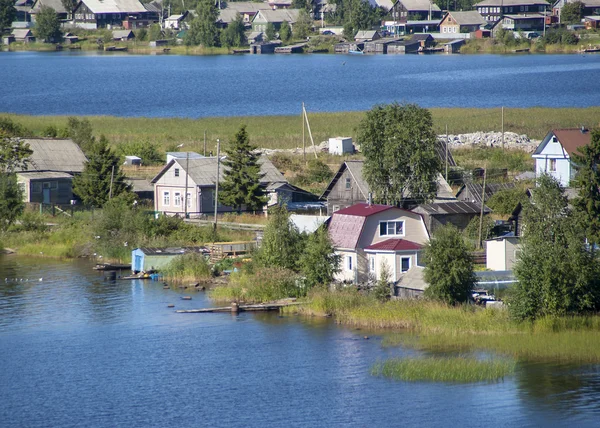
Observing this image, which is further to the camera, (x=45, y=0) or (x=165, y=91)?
(x=45, y=0)

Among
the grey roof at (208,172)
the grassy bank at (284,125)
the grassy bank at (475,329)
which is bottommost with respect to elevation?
the grassy bank at (475,329)

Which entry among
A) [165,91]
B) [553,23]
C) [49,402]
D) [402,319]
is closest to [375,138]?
[402,319]

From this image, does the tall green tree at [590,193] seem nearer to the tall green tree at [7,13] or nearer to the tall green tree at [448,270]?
the tall green tree at [448,270]

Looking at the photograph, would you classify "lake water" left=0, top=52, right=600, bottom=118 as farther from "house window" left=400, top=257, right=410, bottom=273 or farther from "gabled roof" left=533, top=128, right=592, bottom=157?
"house window" left=400, top=257, right=410, bottom=273

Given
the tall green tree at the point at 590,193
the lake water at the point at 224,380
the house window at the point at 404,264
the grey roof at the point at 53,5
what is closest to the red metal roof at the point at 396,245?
the house window at the point at 404,264

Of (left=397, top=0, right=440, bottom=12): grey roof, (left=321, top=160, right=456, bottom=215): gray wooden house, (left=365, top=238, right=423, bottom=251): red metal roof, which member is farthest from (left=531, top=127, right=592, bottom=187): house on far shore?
(left=397, top=0, right=440, bottom=12): grey roof

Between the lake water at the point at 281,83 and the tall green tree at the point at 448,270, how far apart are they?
66.1 metres

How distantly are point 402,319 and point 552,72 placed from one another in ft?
360

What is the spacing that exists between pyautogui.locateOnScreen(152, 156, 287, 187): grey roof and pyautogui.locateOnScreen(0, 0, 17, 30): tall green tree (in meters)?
145

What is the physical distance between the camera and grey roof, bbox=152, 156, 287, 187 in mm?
53562

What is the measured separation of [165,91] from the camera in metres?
130

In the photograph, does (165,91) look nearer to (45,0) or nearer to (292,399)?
(45,0)

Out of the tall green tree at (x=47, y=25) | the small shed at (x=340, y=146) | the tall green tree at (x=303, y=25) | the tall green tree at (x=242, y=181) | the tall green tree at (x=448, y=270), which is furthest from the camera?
the tall green tree at (x=303, y=25)

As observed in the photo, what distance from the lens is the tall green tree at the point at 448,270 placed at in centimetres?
3441
